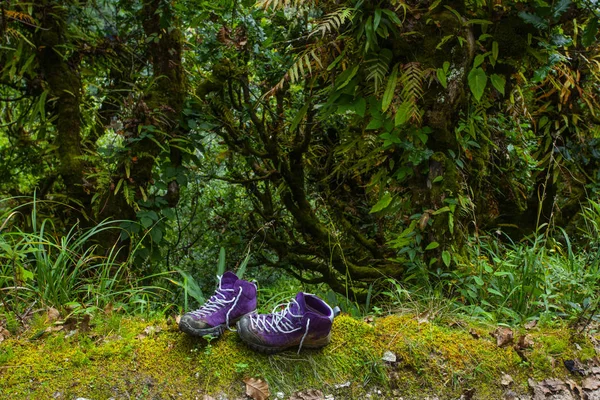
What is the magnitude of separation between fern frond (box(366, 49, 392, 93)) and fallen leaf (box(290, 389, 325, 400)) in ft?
5.30

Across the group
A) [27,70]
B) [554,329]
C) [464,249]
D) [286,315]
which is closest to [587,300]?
[554,329]

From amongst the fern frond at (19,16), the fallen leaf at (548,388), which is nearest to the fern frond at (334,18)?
the fallen leaf at (548,388)

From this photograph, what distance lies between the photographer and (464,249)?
118 inches

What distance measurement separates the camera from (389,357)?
2.14m

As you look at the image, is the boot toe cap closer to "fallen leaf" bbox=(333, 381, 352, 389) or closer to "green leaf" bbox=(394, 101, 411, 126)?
"fallen leaf" bbox=(333, 381, 352, 389)

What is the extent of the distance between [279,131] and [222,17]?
1080 mm

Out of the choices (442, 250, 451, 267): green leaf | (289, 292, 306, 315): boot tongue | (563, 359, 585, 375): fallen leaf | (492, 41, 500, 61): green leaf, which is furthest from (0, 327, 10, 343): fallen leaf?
(492, 41, 500, 61): green leaf

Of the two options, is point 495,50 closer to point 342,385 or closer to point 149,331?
point 342,385

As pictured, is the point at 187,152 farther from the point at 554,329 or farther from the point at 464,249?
the point at 554,329

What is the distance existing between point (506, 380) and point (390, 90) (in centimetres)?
160

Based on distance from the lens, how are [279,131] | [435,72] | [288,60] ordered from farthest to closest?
[279,131]
[288,60]
[435,72]

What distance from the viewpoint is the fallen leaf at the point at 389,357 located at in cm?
214

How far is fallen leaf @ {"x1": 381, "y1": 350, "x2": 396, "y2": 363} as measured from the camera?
7.01 feet

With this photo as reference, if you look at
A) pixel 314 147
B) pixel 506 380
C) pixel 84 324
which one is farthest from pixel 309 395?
pixel 314 147
